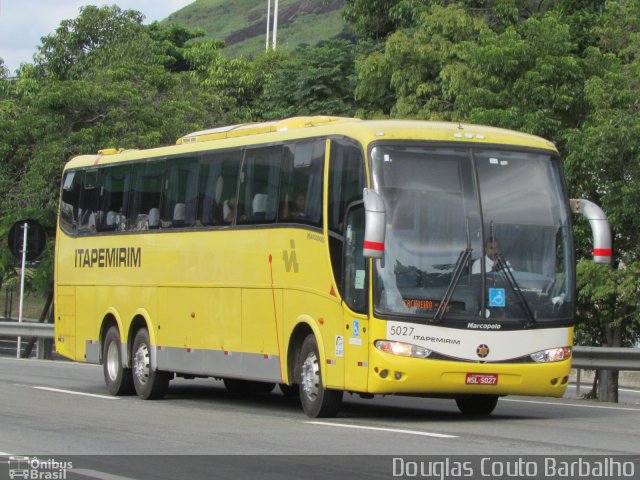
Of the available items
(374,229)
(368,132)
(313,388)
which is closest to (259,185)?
(368,132)

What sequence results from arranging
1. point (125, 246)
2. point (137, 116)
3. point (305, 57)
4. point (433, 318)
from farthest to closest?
point (305, 57) < point (137, 116) < point (125, 246) < point (433, 318)

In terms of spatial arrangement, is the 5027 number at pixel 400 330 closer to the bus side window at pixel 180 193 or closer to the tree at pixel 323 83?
the bus side window at pixel 180 193

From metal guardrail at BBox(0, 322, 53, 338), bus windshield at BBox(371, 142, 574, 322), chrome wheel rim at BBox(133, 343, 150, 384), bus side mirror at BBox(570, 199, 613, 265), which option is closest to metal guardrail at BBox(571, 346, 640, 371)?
bus side mirror at BBox(570, 199, 613, 265)

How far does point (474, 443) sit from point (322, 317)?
3.36 metres

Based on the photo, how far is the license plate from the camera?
14328mm

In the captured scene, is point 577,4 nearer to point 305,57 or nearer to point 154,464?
point 305,57

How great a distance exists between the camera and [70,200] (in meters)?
22.2

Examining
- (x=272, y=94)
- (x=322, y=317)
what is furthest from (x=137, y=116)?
(x=322, y=317)

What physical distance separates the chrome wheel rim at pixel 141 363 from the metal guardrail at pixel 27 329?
33.7ft

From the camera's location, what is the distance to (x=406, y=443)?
1212 centimetres

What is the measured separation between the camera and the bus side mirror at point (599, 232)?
14.9 m

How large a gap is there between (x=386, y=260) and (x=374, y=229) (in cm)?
91

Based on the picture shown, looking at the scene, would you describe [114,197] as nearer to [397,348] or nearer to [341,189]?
[341,189]

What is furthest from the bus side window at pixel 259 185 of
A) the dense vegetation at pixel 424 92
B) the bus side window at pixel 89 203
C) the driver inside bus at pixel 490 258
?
the dense vegetation at pixel 424 92
